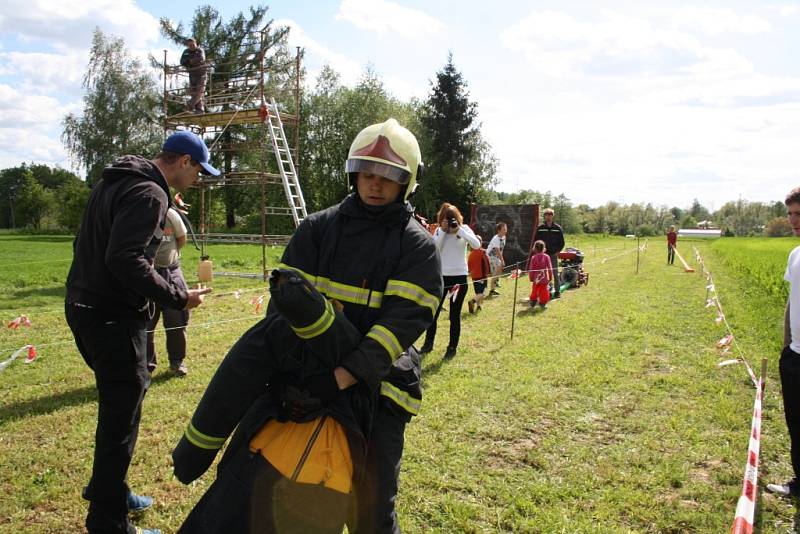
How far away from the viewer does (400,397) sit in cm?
227

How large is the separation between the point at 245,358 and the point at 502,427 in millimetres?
3862

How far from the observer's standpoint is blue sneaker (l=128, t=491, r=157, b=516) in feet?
11.7

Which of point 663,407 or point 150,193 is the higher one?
point 150,193

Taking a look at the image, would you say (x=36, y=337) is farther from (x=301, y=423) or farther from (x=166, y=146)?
(x=301, y=423)

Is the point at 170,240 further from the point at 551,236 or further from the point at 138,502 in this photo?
the point at 551,236

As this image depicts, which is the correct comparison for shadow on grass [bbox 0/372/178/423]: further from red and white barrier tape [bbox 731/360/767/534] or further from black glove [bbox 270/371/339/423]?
red and white barrier tape [bbox 731/360/767/534]

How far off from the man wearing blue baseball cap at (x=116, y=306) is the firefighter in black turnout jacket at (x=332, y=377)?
3.25 ft

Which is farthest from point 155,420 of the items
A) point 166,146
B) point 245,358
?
point 245,358

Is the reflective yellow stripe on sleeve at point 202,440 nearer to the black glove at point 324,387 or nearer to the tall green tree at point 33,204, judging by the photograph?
the black glove at point 324,387

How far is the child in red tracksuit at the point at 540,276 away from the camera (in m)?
12.5

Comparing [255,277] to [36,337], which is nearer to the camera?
[36,337]

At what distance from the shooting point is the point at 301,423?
2.02 meters

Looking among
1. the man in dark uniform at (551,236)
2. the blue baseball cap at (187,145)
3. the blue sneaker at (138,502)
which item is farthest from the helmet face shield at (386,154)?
the man in dark uniform at (551,236)

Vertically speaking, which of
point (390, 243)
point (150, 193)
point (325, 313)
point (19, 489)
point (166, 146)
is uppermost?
point (166, 146)
